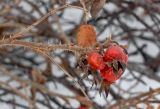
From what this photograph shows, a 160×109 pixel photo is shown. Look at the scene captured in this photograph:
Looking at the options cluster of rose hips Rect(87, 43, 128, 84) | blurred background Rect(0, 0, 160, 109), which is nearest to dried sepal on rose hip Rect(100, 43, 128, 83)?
cluster of rose hips Rect(87, 43, 128, 84)

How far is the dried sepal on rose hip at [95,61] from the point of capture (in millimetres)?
721

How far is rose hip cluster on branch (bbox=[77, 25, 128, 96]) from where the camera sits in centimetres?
72

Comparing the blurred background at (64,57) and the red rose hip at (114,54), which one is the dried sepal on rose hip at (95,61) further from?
the blurred background at (64,57)

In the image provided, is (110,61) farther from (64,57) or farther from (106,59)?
(64,57)

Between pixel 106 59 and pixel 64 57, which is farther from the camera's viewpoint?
pixel 64 57

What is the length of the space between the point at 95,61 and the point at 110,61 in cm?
3

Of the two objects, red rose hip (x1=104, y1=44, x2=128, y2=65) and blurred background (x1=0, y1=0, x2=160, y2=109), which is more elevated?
blurred background (x1=0, y1=0, x2=160, y2=109)

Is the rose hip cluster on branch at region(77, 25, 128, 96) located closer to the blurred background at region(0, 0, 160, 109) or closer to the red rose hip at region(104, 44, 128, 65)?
the red rose hip at region(104, 44, 128, 65)

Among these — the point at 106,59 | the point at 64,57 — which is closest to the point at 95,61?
the point at 106,59

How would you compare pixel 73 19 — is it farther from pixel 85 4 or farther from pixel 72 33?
pixel 85 4

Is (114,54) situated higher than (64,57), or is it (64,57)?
(64,57)

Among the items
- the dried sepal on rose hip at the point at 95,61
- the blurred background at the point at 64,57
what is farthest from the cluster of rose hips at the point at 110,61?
the blurred background at the point at 64,57

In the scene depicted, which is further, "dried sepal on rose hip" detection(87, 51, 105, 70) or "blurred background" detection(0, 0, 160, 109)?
"blurred background" detection(0, 0, 160, 109)

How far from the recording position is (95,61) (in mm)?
720
